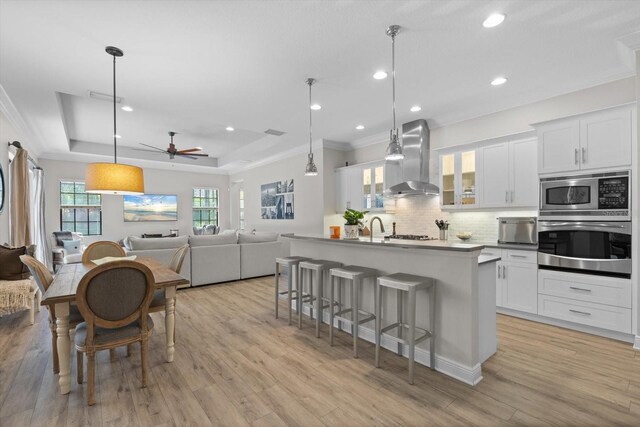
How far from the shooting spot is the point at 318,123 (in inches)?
207

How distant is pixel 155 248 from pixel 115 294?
337 centimetres

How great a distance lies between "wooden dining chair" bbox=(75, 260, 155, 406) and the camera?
2.11m

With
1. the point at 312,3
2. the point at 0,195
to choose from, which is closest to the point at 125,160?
the point at 0,195

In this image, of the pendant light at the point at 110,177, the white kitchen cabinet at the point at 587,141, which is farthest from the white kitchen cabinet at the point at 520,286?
the pendant light at the point at 110,177

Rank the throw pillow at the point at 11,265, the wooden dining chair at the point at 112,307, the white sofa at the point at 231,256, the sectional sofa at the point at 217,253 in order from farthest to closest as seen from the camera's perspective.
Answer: the white sofa at the point at 231,256 → the sectional sofa at the point at 217,253 → the throw pillow at the point at 11,265 → the wooden dining chair at the point at 112,307

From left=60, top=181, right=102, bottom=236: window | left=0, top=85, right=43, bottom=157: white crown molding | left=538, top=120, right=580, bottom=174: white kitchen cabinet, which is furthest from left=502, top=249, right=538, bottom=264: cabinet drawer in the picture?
left=60, top=181, right=102, bottom=236: window

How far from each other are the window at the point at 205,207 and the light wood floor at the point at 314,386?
6.60m

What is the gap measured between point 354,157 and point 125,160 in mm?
5821

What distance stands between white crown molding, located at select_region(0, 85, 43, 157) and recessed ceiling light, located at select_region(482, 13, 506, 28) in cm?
511

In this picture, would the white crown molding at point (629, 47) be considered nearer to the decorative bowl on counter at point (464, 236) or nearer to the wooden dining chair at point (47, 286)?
the decorative bowl on counter at point (464, 236)

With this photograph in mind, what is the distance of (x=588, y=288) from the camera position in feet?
10.8

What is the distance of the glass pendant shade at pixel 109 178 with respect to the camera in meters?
2.70

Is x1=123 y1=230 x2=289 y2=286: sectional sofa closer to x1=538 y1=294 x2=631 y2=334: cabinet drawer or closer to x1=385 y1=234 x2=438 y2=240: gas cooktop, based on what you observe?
x1=385 y1=234 x2=438 y2=240: gas cooktop

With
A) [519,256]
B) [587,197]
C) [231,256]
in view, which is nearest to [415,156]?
[519,256]
